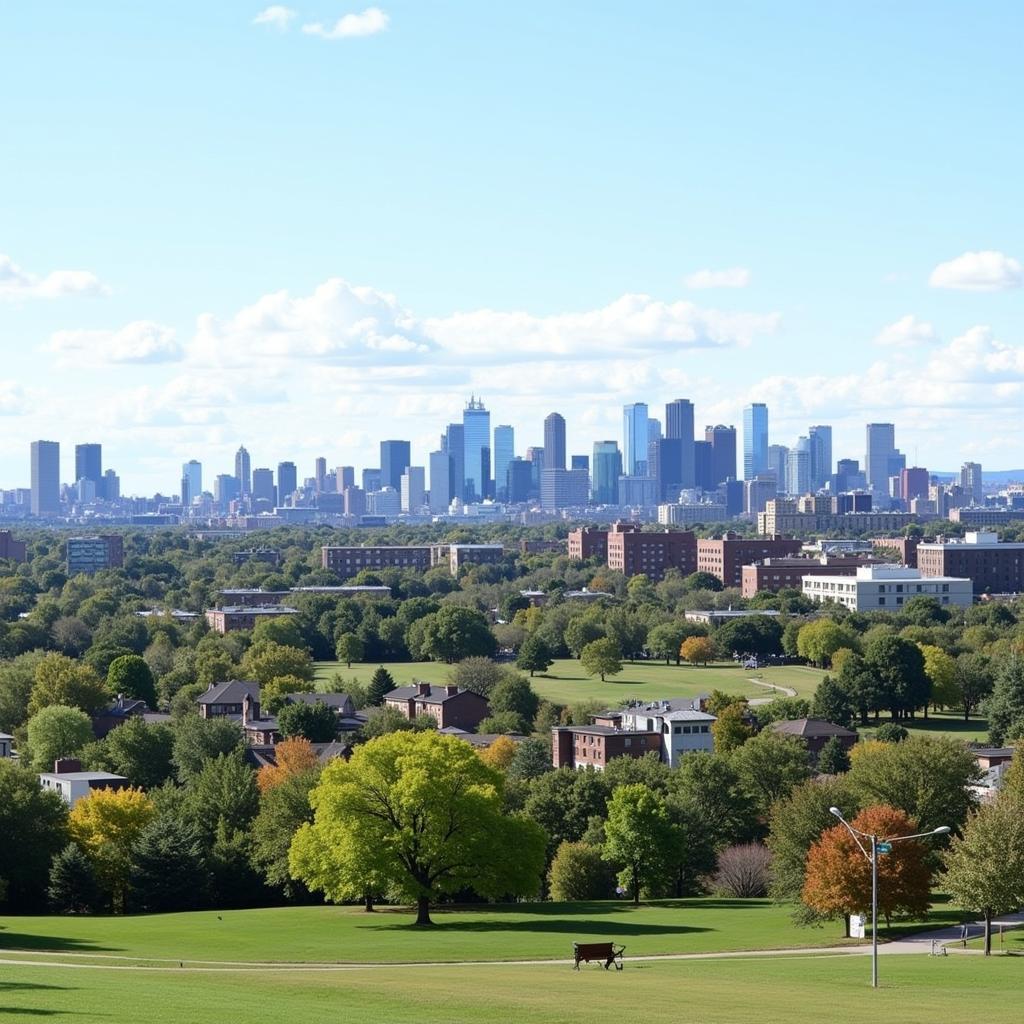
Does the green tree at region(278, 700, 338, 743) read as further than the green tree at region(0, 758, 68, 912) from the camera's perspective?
Yes

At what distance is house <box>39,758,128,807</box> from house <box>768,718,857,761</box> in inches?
1317

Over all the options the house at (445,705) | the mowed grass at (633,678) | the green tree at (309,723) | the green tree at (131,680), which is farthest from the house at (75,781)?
the mowed grass at (633,678)

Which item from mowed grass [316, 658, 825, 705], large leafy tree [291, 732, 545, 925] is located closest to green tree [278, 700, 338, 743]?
mowed grass [316, 658, 825, 705]

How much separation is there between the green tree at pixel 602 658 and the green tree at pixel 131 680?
34.7 metres

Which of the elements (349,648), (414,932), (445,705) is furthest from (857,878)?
(349,648)

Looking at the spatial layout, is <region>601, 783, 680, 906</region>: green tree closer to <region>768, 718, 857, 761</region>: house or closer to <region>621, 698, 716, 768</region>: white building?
<region>621, 698, 716, 768</region>: white building

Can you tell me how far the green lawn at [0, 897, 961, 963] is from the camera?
46.6 m

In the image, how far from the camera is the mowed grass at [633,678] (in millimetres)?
133500

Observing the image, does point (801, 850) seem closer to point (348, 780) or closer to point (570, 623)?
point (348, 780)

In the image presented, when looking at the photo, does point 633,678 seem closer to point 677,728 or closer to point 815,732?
point 815,732

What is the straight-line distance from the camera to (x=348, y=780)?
57.1 meters

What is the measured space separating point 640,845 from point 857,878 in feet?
44.2

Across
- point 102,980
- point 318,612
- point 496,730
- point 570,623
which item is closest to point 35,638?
point 318,612

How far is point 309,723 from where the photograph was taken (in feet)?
332
